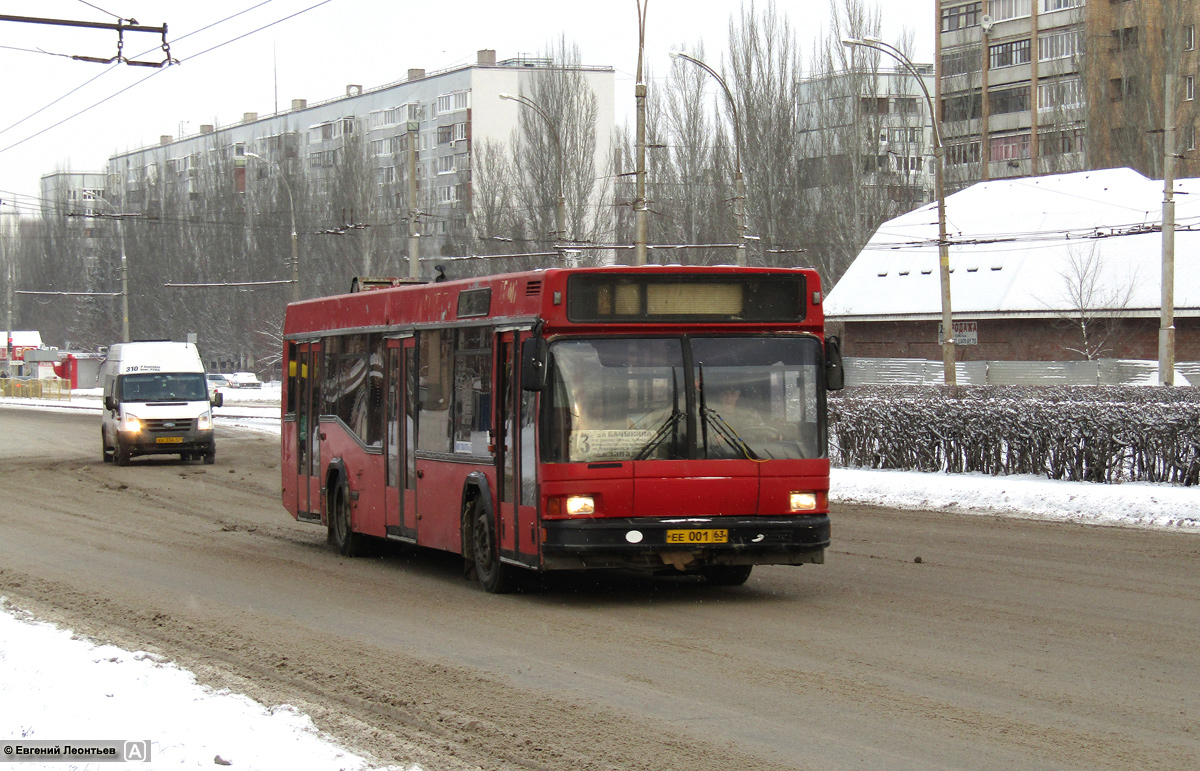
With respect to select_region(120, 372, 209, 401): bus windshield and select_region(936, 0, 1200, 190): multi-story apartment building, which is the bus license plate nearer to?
select_region(120, 372, 209, 401): bus windshield

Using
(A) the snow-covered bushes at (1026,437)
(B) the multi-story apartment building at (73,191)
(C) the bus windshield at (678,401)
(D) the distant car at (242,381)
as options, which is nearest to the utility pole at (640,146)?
(A) the snow-covered bushes at (1026,437)

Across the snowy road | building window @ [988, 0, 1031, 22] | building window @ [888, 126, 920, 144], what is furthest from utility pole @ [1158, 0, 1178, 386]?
building window @ [988, 0, 1031, 22]

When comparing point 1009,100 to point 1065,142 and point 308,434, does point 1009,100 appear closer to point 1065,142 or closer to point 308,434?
point 1065,142

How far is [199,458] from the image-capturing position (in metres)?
33.8

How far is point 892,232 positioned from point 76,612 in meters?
49.3

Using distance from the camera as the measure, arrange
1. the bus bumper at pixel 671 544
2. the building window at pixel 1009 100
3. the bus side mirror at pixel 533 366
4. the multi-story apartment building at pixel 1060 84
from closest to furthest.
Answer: the bus side mirror at pixel 533 366
the bus bumper at pixel 671 544
the multi-story apartment building at pixel 1060 84
the building window at pixel 1009 100

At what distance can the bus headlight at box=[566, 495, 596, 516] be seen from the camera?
10688 millimetres

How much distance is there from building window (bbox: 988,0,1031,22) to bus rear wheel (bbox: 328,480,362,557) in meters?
77.4

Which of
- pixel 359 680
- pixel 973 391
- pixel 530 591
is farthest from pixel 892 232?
pixel 359 680

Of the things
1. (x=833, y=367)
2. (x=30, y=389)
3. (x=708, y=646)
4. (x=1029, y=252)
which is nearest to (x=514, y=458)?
(x=833, y=367)

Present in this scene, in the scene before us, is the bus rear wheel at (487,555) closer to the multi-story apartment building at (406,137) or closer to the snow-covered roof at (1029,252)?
the snow-covered roof at (1029,252)

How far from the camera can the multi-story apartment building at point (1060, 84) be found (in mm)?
A: 60375

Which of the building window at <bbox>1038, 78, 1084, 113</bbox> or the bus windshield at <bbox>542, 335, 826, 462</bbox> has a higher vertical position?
the building window at <bbox>1038, 78, 1084, 113</bbox>

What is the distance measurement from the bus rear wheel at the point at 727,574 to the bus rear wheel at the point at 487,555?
5.47 feet
